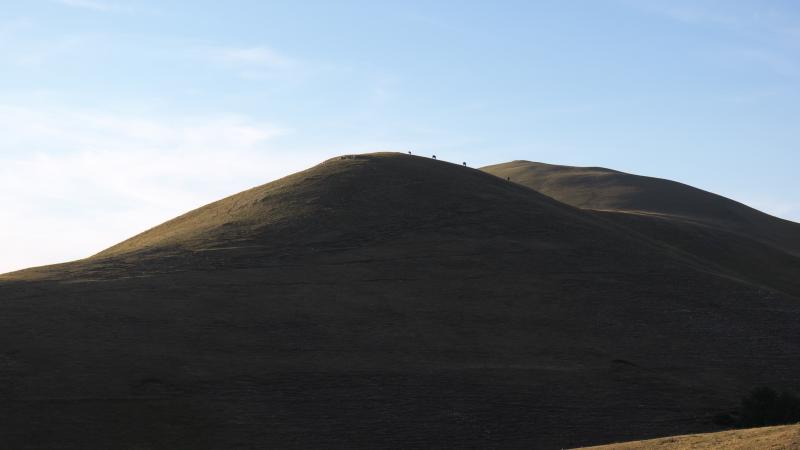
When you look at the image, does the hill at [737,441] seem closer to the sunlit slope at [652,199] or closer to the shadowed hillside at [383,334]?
the shadowed hillside at [383,334]

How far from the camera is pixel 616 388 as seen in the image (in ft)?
151

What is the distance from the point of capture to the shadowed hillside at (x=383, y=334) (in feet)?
130

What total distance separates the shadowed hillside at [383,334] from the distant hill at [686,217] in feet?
32.0

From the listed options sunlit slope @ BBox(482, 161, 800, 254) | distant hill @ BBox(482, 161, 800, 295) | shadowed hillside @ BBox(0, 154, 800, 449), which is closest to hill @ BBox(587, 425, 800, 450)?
shadowed hillside @ BBox(0, 154, 800, 449)

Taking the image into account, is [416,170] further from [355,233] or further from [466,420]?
[466,420]

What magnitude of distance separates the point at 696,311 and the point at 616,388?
15779 millimetres

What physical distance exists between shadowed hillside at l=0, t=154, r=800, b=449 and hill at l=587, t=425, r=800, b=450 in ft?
31.4

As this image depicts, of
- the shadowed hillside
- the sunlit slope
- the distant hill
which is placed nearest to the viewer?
the shadowed hillside

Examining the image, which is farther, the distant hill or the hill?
the distant hill

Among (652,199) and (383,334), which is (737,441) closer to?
(383,334)

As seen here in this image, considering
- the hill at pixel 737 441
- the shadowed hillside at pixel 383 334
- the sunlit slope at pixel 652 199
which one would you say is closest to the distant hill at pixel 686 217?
the sunlit slope at pixel 652 199

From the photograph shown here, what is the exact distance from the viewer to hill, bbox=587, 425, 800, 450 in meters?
24.9

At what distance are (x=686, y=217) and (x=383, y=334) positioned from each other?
70079mm

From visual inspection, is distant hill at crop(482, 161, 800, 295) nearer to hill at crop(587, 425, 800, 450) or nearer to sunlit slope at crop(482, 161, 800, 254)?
sunlit slope at crop(482, 161, 800, 254)
